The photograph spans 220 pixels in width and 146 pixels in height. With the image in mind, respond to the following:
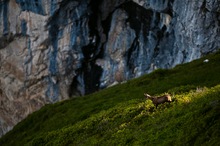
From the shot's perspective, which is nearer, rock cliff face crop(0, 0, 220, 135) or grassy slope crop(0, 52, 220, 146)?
grassy slope crop(0, 52, 220, 146)

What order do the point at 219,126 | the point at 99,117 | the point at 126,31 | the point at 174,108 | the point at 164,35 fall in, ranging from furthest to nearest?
the point at 126,31 → the point at 164,35 → the point at 99,117 → the point at 174,108 → the point at 219,126

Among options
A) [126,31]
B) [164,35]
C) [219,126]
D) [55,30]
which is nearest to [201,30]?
[164,35]

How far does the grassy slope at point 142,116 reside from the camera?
16.1 metres

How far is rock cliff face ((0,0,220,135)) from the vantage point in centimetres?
6322

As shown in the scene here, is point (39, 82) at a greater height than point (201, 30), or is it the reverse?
point (201, 30)

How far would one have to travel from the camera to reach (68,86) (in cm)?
7250

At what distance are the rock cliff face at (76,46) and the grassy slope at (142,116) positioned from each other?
23.7m

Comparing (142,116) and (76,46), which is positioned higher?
(142,116)

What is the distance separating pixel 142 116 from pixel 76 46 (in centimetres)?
4984

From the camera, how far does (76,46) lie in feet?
232

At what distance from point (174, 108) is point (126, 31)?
48.3 m

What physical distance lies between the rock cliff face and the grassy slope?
23668 millimetres

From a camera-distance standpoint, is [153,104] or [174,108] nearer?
[174,108]

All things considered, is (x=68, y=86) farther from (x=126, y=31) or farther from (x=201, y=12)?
(x=201, y=12)
